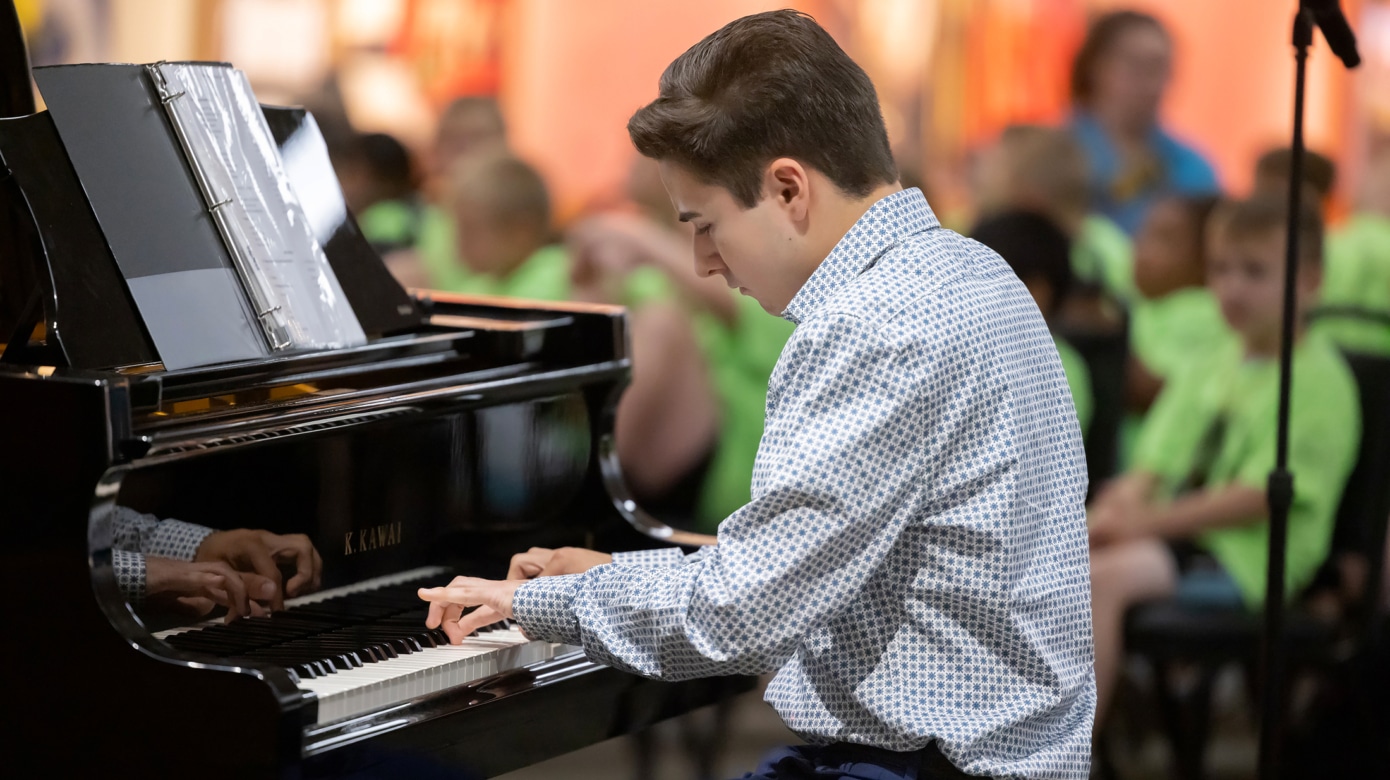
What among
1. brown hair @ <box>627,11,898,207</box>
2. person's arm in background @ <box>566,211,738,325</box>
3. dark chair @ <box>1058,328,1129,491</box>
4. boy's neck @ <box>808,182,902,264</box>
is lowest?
dark chair @ <box>1058,328,1129,491</box>

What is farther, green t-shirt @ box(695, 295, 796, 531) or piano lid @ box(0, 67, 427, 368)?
green t-shirt @ box(695, 295, 796, 531)

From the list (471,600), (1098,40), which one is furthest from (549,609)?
(1098,40)

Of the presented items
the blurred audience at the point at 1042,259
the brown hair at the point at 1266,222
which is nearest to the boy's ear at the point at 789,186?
the brown hair at the point at 1266,222

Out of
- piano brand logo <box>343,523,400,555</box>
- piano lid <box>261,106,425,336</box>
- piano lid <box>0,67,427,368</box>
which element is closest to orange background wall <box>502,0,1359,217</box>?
piano lid <box>261,106,425,336</box>

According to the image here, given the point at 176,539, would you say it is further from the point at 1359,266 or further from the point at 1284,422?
the point at 1359,266

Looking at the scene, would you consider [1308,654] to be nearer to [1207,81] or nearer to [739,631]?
[739,631]

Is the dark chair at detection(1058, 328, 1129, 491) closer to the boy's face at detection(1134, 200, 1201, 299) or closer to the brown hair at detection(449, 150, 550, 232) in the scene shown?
the boy's face at detection(1134, 200, 1201, 299)

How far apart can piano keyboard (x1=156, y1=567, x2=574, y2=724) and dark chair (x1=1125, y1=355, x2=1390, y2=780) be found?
1.75 m

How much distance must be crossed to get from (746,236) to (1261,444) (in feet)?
7.06

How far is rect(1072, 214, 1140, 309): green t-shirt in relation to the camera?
3957 mm

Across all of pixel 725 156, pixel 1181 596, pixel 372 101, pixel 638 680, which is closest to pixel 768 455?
pixel 725 156

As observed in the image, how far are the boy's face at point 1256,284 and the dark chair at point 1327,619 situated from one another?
0.66 feet

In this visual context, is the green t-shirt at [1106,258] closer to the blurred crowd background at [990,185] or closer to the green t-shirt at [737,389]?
the blurred crowd background at [990,185]

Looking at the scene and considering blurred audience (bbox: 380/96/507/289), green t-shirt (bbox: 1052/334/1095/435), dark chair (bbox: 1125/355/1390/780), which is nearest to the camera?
dark chair (bbox: 1125/355/1390/780)
